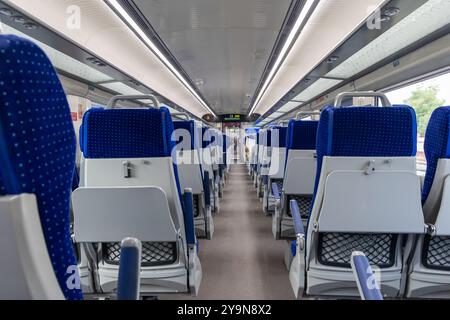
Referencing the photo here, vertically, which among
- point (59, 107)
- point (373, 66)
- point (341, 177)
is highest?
point (373, 66)

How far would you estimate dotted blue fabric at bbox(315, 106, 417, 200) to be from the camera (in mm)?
1760

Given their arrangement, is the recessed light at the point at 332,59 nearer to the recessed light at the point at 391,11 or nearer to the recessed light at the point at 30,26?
the recessed light at the point at 391,11

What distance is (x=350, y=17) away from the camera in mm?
3926

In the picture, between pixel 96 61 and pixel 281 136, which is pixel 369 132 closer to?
pixel 281 136

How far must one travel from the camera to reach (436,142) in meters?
1.85

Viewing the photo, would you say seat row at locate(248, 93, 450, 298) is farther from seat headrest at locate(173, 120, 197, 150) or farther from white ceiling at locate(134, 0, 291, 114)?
white ceiling at locate(134, 0, 291, 114)

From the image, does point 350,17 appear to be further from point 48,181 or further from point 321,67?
point 48,181

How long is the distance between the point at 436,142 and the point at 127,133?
185cm

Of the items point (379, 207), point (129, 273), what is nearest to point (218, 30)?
point (379, 207)

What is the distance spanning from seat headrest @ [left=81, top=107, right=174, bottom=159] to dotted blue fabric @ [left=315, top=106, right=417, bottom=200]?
37.6 inches

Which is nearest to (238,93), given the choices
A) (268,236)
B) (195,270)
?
(268,236)

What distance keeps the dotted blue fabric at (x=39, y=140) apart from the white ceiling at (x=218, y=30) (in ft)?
11.4

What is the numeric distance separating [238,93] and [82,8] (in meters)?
9.46

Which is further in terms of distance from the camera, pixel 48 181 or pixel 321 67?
pixel 321 67
